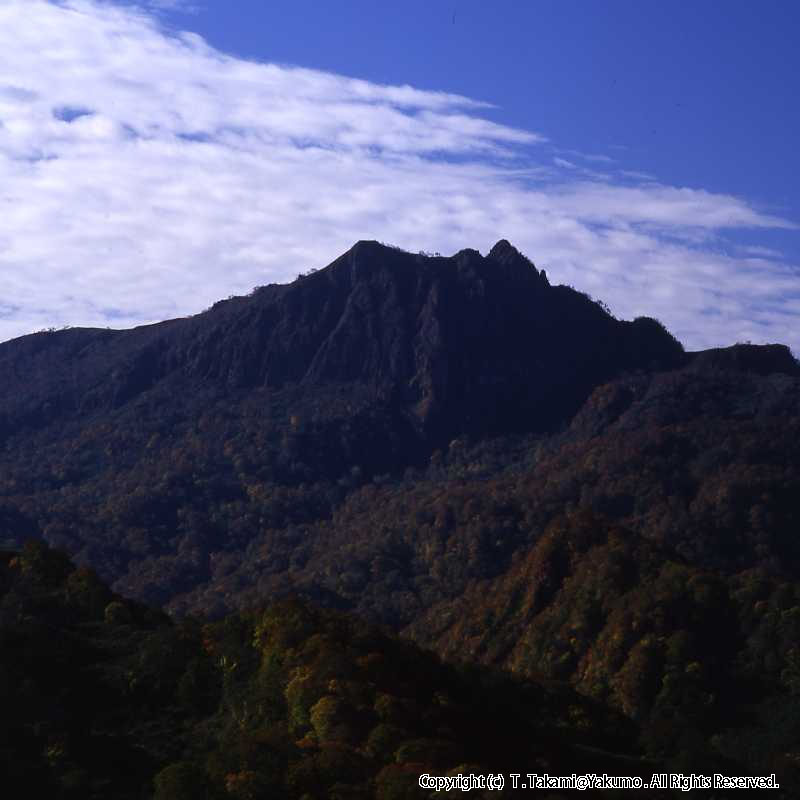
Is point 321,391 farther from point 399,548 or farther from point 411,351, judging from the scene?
point 399,548

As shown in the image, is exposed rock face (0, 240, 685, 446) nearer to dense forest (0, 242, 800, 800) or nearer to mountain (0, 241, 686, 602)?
mountain (0, 241, 686, 602)

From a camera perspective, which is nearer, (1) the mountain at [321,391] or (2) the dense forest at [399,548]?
(2) the dense forest at [399,548]

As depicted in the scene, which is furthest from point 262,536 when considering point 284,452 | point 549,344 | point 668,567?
point 668,567

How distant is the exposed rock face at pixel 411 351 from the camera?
184750 millimetres

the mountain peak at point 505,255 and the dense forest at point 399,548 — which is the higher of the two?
the mountain peak at point 505,255

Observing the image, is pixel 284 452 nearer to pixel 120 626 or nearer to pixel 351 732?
pixel 120 626

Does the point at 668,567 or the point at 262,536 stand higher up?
the point at 262,536

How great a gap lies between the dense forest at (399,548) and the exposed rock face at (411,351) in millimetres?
418

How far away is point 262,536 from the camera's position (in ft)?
514

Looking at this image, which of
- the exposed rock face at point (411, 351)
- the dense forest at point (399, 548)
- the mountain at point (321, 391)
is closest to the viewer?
the dense forest at point (399, 548)

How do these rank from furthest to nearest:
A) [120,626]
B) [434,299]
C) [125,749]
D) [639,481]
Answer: [434,299] < [639,481] < [120,626] < [125,749]

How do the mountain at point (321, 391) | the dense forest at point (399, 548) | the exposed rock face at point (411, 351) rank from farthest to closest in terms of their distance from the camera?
the exposed rock face at point (411, 351), the mountain at point (321, 391), the dense forest at point (399, 548)

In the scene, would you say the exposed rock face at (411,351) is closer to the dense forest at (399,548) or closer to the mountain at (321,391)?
the mountain at (321,391)

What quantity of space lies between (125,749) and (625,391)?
150675 millimetres
